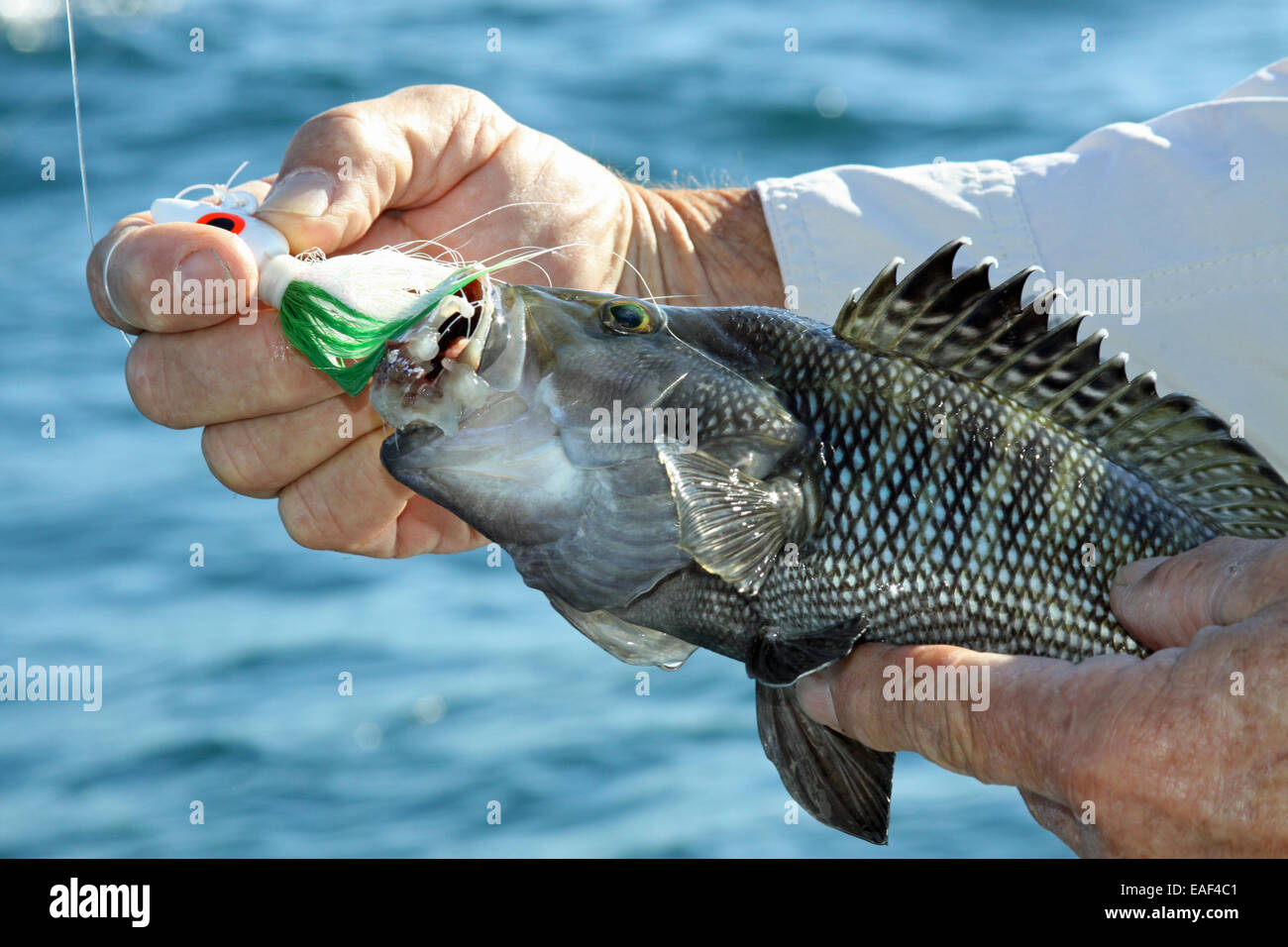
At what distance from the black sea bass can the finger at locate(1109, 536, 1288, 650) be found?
0.06m

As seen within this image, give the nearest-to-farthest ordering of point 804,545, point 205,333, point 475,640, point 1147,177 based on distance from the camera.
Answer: point 804,545
point 205,333
point 1147,177
point 475,640

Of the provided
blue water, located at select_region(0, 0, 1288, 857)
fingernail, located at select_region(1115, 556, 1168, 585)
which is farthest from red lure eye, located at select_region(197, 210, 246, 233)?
blue water, located at select_region(0, 0, 1288, 857)

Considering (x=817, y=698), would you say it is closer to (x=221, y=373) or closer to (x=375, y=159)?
(x=221, y=373)

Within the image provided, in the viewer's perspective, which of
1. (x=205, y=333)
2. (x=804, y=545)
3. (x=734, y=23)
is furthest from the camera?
(x=734, y=23)

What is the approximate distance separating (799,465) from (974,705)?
556 millimetres

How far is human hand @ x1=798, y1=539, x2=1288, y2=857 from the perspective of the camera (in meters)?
2.40

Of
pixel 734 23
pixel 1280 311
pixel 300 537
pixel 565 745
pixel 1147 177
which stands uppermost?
pixel 734 23

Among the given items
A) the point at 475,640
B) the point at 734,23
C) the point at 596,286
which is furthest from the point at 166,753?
the point at 734,23

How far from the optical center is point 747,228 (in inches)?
178

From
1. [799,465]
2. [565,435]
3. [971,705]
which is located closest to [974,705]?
[971,705]

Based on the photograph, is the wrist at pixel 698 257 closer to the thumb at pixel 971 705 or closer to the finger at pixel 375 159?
the finger at pixel 375 159

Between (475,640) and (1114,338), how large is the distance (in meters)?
5.34

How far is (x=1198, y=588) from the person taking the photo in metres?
2.60

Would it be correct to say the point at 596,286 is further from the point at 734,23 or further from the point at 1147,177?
the point at 734,23
